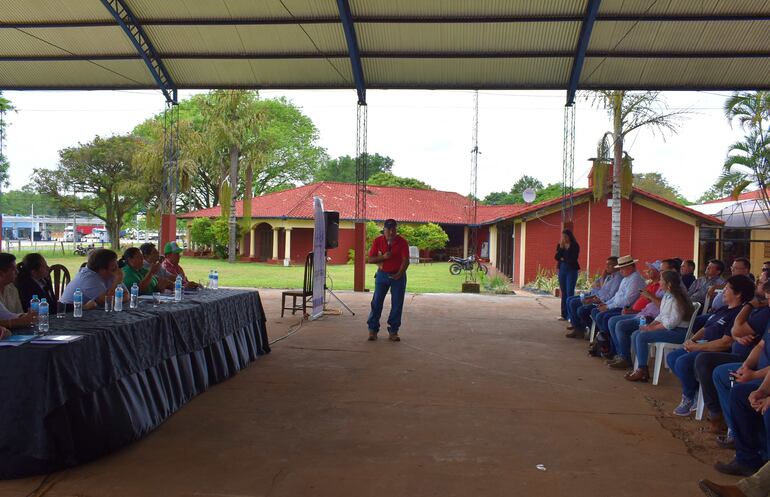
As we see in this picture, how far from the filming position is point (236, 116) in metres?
32.0

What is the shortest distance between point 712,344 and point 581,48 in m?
7.58

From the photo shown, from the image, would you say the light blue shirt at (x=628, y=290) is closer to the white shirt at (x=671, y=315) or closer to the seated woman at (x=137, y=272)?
the white shirt at (x=671, y=315)

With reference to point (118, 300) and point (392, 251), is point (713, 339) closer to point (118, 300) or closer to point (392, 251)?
point (392, 251)

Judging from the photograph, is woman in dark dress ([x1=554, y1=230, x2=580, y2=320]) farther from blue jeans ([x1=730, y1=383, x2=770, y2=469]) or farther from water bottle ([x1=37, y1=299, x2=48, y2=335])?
water bottle ([x1=37, y1=299, x2=48, y2=335])

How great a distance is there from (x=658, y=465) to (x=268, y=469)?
243 cm

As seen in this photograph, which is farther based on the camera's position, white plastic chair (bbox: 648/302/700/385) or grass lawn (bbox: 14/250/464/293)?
grass lawn (bbox: 14/250/464/293)

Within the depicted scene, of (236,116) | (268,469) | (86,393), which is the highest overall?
(236,116)

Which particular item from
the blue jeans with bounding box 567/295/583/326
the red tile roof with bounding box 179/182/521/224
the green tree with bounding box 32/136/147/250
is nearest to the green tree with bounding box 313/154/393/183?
the red tile roof with bounding box 179/182/521/224

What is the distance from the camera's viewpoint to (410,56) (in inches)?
463

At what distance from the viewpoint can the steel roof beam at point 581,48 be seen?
1005 cm

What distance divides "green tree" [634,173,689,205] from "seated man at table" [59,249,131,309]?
50500mm

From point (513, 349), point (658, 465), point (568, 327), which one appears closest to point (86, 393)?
point (658, 465)

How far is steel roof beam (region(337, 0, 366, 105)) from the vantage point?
412 inches

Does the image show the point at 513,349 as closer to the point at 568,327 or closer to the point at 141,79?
the point at 568,327
